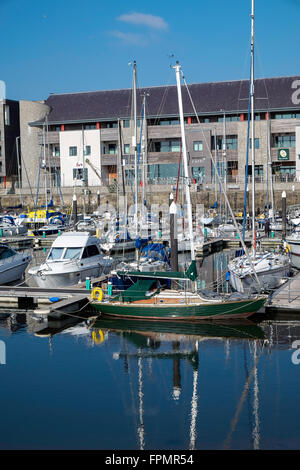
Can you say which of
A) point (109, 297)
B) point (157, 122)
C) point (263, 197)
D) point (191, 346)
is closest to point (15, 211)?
point (157, 122)

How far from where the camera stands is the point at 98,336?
21750 mm

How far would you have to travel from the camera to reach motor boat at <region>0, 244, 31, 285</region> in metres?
30.2

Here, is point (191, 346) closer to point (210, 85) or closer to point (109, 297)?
point (109, 297)

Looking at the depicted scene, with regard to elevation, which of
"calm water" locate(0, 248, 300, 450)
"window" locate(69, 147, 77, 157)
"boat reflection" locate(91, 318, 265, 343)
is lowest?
"calm water" locate(0, 248, 300, 450)

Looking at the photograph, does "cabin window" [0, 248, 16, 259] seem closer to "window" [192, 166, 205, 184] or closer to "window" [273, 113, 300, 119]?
"window" [192, 166, 205, 184]

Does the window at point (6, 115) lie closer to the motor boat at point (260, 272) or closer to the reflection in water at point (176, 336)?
the motor boat at point (260, 272)

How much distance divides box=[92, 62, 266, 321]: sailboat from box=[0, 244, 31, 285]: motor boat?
8.18 m

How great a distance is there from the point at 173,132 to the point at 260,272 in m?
48.0

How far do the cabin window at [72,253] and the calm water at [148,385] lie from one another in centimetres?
547

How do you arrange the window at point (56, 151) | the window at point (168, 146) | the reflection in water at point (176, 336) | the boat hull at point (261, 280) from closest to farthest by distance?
1. the reflection in water at point (176, 336)
2. the boat hull at point (261, 280)
3. the window at point (168, 146)
4. the window at point (56, 151)

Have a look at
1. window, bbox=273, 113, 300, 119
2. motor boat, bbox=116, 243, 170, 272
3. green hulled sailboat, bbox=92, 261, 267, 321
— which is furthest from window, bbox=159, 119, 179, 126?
green hulled sailboat, bbox=92, 261, 267, 321

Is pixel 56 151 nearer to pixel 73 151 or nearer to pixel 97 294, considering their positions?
pixel 73 151

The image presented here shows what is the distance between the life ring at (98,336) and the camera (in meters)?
21.1

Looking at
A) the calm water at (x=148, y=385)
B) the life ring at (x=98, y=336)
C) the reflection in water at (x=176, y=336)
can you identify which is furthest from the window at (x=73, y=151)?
the life ring at (x=98, y=336)
